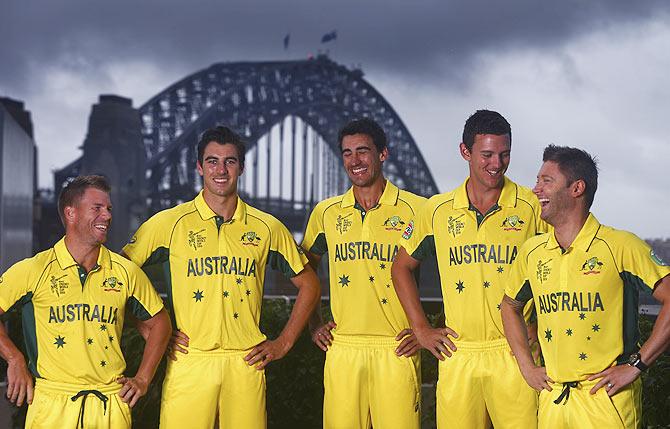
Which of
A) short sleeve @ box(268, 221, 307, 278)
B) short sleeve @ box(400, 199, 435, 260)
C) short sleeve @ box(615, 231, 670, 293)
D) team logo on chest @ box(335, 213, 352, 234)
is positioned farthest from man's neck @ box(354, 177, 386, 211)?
short sleeve @ box(615, 231, 670, 293)

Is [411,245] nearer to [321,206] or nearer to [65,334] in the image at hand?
[321,206]

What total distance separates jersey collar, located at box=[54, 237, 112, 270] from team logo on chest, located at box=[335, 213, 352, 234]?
4.58 ft

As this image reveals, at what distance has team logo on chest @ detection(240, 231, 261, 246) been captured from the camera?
5.06m

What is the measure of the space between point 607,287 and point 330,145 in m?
64.9

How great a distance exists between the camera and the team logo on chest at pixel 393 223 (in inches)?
210

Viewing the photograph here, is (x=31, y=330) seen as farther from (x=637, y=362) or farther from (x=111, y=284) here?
(x=637, y=362)

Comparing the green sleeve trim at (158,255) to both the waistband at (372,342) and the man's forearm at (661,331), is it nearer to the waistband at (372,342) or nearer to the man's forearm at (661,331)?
the waistband at (372,342)

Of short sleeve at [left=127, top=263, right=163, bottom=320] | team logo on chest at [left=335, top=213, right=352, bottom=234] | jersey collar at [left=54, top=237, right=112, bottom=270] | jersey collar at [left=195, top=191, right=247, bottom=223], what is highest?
jersey collar at [left=195, top=191, right=247, bottom=223]

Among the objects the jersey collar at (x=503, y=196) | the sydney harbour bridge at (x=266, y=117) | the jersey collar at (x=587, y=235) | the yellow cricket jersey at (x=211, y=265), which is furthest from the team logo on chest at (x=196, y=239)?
the sydney harbour bridge at (x=266, y=117)

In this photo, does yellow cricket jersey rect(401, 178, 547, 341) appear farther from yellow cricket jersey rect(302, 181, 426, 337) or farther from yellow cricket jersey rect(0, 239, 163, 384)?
yellow cricket jersey rect(0, 239, 163, 384)

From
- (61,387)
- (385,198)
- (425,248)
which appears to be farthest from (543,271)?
(61,387)

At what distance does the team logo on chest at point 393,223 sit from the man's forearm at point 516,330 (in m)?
1.02

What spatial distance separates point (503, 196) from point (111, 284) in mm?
2096

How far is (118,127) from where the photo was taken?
3195 centimetres
